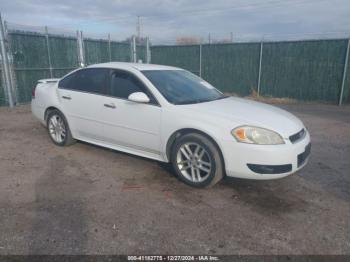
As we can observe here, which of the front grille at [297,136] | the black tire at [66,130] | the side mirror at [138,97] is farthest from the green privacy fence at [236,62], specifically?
the front grille at [297,136]

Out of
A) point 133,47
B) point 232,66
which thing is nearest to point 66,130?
point 232,66

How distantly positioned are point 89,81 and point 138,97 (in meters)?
1.33

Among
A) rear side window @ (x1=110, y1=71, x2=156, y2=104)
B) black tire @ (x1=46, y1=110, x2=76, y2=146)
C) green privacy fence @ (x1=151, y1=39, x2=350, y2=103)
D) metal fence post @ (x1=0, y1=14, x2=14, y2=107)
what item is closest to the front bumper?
rear side window @ (x1=110, y1=71, x2=156, y2=104)

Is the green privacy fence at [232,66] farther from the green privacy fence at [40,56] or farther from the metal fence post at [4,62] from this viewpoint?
the metal fence post at [4,62]

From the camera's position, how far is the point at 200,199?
339cm

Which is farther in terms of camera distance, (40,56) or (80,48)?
(80,48)

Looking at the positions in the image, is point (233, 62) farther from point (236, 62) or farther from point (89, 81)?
point (89, 81)

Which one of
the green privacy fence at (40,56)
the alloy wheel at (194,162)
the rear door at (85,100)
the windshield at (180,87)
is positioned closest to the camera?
the alloy wheel at (194,162)

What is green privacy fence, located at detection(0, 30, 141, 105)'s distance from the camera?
9.78 meters

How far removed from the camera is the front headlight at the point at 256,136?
3.28m

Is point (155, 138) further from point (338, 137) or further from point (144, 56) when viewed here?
point (144, 56)

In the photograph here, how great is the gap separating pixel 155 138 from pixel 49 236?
1.80 metres

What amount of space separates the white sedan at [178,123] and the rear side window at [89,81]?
17 mm

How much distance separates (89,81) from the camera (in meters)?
4.73
